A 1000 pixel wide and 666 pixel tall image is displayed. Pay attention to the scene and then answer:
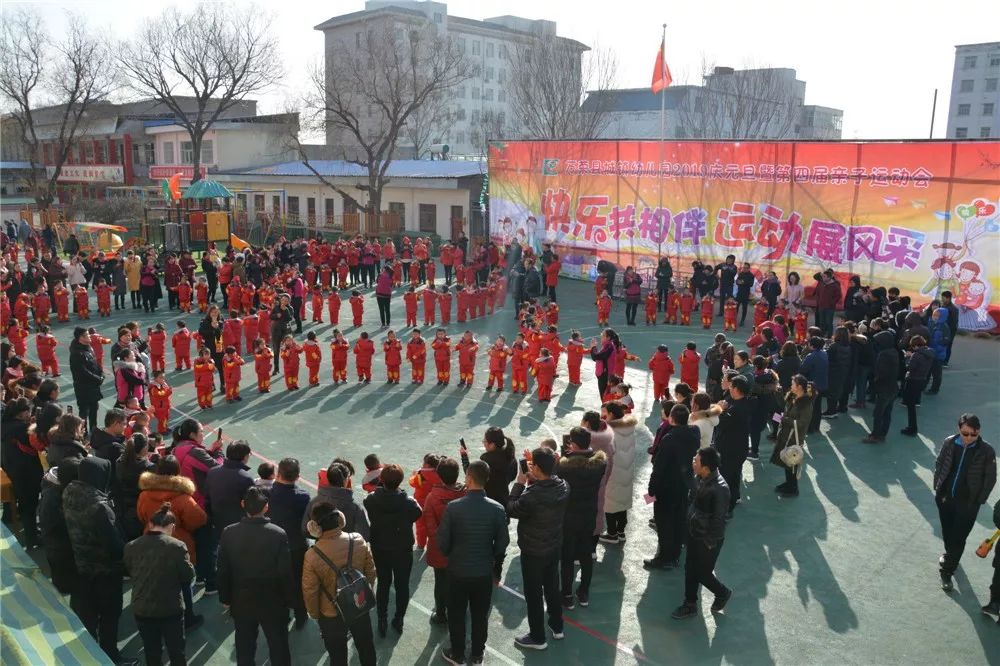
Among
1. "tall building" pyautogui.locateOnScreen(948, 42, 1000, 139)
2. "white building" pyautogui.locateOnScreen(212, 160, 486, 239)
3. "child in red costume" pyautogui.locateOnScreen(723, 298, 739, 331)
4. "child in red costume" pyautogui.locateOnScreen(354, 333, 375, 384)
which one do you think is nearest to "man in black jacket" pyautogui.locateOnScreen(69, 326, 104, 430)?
"child in red costume" pyautogui.locateOnScreen(354, 333, 375, 384)

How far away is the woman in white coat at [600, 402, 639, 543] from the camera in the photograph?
738cm

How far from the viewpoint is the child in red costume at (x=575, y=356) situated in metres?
13.8

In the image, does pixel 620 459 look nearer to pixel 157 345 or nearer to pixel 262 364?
pixel 262 364

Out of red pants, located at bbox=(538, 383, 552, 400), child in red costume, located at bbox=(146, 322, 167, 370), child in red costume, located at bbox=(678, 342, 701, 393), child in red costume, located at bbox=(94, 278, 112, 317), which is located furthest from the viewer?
child in red costume, located at bbox=(94, 278, 112, 317)

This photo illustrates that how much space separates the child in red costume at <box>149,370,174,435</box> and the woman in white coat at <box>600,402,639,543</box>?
6.82m

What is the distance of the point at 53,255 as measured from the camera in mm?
20391

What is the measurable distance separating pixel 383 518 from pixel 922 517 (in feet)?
20.0

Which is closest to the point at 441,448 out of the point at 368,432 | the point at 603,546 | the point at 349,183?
the point at 368,432

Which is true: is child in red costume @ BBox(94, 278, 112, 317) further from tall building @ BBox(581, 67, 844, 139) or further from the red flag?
tall building @ BBox(581, 67, 844, 139)

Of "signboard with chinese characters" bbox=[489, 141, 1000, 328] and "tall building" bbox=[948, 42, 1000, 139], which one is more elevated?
"tall building" bbox=[948, 42, 1000, 139]

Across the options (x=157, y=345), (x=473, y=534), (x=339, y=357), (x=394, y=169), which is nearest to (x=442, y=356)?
(x=339, y=357)

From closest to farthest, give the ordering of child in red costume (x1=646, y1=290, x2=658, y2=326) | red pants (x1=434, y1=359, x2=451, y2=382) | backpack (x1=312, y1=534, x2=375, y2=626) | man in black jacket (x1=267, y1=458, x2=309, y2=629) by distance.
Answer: backpack (x1=312, y1=534, x2=375, y2=626)
man in black jacket (x1=267, y1=458, x2=309, y2=629)
red pants (x1=434, y1=359, x2=451, y2=382)
child in red costume (x1=646, y1=290, x2=658, y2=326)

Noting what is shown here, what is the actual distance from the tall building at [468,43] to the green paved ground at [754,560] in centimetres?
5661

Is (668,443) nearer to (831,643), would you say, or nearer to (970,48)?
(831,643)
